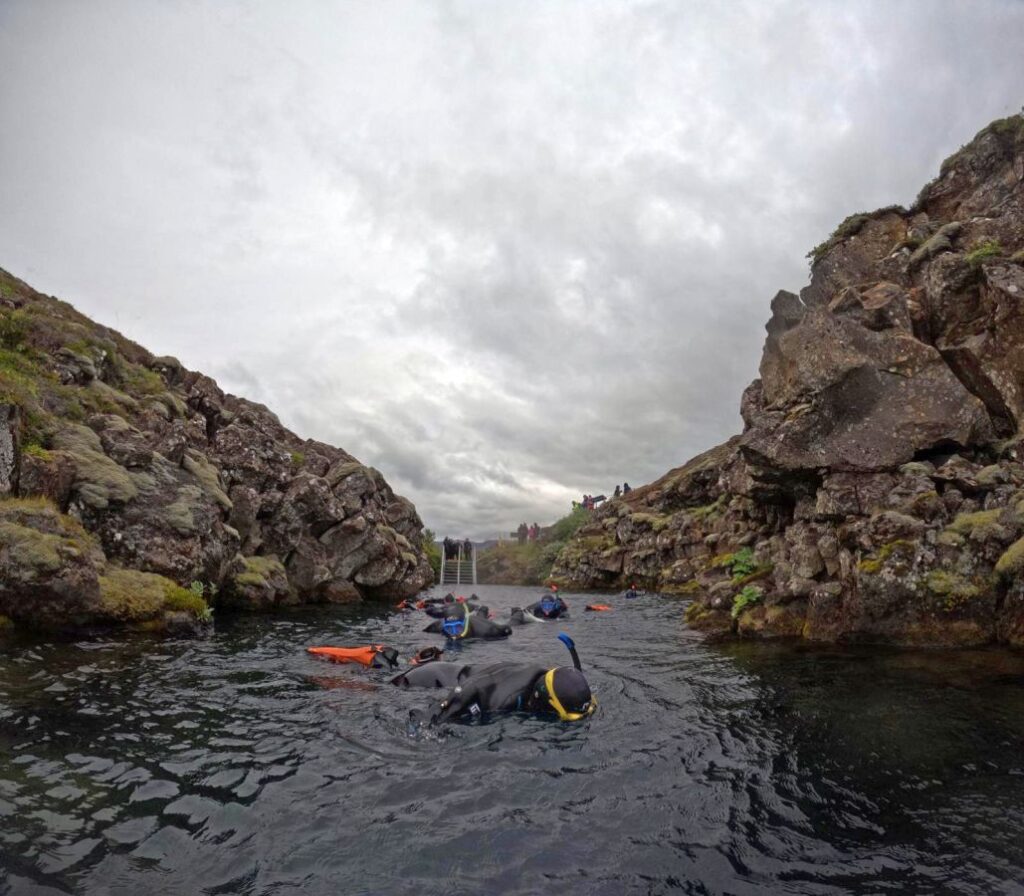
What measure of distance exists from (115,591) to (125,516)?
128 inches

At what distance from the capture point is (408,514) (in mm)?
48469

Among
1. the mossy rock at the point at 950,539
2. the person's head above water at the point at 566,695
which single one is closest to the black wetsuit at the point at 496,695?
the person's head above water at the point at 566,695

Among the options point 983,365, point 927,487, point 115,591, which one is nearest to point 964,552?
point 927,487

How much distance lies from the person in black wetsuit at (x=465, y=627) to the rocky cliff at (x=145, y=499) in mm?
7587

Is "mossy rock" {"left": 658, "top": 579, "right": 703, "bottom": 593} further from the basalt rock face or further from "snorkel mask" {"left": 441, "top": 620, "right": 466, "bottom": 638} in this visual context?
"snorkel mask" {"left": 441, "top": 620, "right": 466, "bottom": 638}

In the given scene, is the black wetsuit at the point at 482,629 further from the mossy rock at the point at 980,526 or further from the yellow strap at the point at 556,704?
the mossy rock at the point at 980,526

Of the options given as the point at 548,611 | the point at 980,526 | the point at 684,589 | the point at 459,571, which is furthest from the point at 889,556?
the point at 459,571

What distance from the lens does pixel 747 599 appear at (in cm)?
1783

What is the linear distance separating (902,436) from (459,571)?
58.1 metres

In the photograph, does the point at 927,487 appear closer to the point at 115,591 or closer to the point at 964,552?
the point at 964,552

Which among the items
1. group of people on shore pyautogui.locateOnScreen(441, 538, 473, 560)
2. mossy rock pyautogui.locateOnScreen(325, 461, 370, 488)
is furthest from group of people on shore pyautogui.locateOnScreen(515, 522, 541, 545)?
mossy rock pyautogui.locateOnScreen(325, 461, 370, 488)

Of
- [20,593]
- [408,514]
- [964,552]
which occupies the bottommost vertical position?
[20,593]

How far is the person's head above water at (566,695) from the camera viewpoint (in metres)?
8.97

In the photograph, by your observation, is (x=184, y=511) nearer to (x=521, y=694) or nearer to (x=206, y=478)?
(x=206, y=478)
